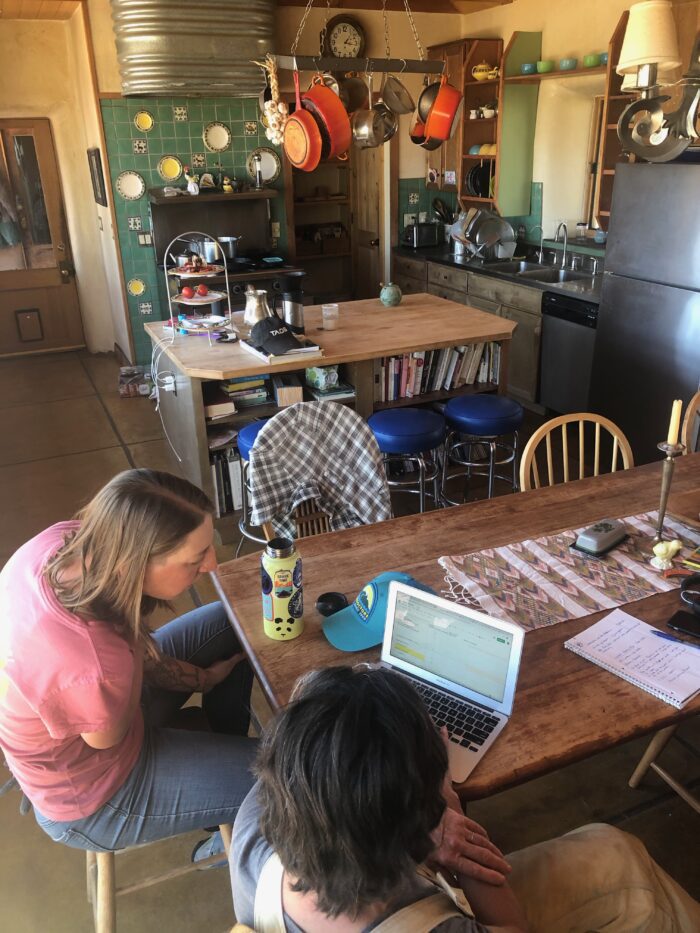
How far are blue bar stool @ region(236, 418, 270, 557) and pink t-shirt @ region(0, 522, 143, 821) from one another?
1.52 meters

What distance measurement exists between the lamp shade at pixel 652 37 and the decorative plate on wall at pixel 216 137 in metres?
4.50

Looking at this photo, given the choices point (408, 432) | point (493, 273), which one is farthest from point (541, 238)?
point (408, 432)

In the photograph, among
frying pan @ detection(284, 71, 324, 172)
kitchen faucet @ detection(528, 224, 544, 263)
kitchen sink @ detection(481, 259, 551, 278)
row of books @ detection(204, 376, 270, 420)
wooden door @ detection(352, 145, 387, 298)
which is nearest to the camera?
frying pan @ detection(284, 71, 324, 172)

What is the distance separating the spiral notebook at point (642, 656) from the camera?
1.48 meters

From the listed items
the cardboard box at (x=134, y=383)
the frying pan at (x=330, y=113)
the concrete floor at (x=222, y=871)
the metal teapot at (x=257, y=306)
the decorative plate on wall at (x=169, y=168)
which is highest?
the frying pan at (x=330, y=113)

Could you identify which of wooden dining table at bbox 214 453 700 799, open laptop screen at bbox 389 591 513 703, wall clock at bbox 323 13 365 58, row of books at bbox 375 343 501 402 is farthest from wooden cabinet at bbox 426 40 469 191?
open laptop screen at bbox 389 591 513 703

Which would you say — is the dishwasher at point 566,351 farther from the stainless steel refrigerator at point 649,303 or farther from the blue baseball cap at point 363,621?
the blue baseball cap at point 363,621

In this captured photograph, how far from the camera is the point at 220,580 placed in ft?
6.20

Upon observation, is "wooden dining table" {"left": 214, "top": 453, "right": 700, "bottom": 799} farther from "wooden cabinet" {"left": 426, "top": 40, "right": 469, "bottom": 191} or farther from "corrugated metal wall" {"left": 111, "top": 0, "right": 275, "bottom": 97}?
"wooden cabinet" {"left": 426, "top": 40, "right": 469, "bottom": 191}

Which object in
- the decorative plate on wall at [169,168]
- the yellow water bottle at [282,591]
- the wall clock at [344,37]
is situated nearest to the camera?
the yellow water bottle at [282,591]

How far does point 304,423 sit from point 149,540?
1.03 metres

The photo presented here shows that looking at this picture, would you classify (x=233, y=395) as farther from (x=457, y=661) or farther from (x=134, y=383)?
(x=134, y=383)

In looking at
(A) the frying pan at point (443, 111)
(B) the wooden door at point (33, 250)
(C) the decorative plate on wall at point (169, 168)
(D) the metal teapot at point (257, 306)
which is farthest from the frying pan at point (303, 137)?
(B) the wooden door at point (33, 250)

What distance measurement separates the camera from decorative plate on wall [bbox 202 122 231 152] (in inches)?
234
